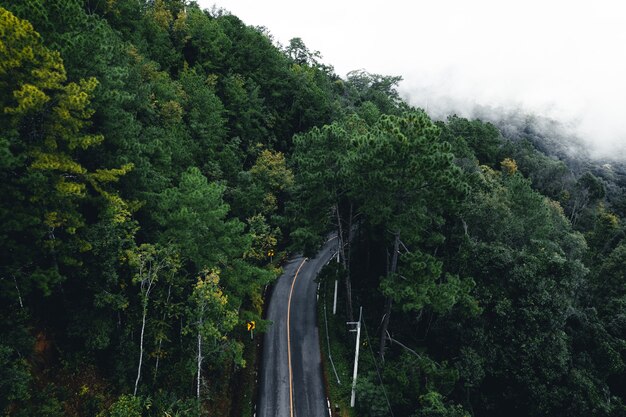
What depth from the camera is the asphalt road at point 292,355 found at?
2764cm

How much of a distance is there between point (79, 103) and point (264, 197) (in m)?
23.2

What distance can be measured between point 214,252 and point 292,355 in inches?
509

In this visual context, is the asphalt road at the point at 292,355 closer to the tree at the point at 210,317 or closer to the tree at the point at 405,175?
the tree at the point at 210,317

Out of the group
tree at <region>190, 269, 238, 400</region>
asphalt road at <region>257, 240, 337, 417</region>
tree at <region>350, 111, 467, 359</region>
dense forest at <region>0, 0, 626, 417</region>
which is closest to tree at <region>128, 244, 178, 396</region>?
dense forest at <region>0, 0, 626, 417</region>

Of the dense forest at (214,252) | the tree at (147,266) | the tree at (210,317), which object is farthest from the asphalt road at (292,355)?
the tree at (147,266)

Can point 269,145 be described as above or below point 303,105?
below

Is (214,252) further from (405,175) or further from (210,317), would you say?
(405,175)

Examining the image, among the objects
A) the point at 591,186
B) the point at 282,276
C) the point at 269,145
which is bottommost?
the point at 282,276

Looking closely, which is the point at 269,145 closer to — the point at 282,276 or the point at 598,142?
the point at 282,276

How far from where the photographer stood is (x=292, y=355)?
3188 centimetres

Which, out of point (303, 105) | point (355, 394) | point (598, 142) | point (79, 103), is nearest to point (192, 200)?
point (79, 103)

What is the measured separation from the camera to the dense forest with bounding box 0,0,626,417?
55.5 ft

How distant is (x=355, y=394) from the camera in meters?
26.9

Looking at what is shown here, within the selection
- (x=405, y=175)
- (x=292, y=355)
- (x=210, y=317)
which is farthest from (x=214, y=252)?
(x=292, y=355)
